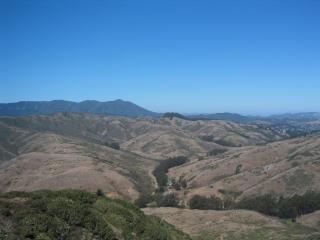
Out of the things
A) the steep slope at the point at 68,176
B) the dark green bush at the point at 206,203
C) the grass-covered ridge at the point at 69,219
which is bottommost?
the dark green bush at the point at 206,203

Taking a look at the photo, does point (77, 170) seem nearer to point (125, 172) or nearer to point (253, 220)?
point (125, 172)

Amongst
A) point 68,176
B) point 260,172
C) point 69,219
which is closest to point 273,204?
point 260,172

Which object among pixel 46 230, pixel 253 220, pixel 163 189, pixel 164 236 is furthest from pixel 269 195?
pixel 46 230

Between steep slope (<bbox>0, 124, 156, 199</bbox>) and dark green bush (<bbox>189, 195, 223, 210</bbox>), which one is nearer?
dark green bush (<bbox>189, 195, 223, 210</bbox>)

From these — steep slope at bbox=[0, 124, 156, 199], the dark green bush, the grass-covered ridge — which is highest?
the grass-covered ridge

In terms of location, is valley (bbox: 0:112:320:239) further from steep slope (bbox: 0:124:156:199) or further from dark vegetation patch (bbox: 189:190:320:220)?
dark vegetation patch (bbox: 189:190:320:220)

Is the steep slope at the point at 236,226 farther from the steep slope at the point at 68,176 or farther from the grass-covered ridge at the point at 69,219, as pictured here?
the steep slope at the point at 68,176

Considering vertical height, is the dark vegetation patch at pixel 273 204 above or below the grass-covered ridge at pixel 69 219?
below

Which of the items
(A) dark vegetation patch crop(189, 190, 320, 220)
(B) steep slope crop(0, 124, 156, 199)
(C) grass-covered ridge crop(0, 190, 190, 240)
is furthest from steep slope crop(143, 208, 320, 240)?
(B) steep slope crop(0, 124, 156, 199)

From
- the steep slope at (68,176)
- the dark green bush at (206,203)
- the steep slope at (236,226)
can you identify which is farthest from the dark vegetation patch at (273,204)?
the steep slope at (68,176)
